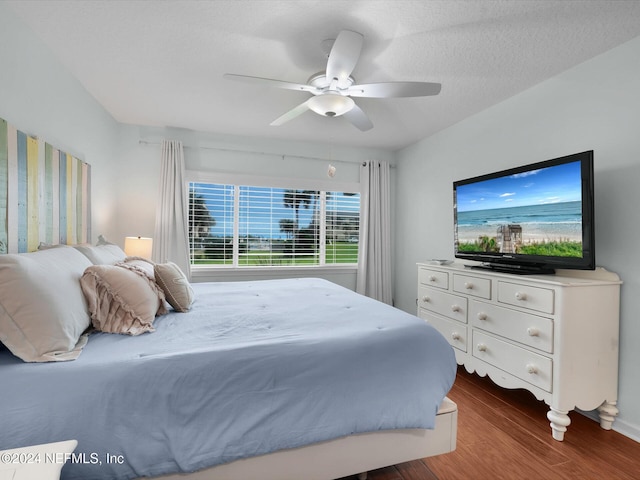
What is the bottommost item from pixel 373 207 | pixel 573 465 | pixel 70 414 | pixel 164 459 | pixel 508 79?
pixel 573 465

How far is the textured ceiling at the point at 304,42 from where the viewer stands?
1795 millimetres

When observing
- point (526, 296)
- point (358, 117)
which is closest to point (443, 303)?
point (526, 296)

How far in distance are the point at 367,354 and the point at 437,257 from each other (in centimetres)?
267

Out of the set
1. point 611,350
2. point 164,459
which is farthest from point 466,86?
point 164,459

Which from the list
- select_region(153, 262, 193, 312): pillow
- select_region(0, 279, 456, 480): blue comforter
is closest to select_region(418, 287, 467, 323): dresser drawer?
select_region(0, 279, 456, 480): blue comforter

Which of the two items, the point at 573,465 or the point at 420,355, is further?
the point at 573,465

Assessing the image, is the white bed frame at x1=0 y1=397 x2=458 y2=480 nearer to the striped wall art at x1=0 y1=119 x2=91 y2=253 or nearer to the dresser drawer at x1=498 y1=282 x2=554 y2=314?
the dresser drawer at x1=498 y1=282 x2=554 y2=314

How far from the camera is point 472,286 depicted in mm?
2619

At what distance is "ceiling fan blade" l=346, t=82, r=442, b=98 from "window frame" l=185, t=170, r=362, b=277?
2233mm

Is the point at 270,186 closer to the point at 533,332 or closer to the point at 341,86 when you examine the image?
the point at 341,86

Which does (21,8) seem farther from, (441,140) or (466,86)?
(441,140)

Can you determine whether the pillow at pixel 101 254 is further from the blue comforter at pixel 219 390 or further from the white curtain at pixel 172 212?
the white curtain at pixel 172 212

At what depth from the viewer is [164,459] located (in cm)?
116

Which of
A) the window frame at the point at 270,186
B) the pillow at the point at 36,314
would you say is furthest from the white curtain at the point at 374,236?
the pillow at the point at 36,314
